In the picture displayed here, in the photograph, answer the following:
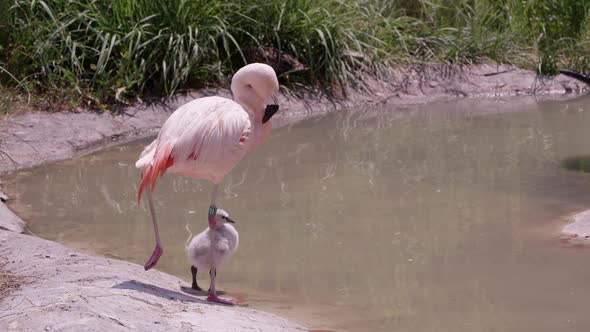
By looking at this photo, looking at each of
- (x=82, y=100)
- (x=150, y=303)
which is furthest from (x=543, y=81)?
(x=150, y=303)

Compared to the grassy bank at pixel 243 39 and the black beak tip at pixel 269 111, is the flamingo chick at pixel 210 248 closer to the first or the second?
the black beak tip at pixel 269 111

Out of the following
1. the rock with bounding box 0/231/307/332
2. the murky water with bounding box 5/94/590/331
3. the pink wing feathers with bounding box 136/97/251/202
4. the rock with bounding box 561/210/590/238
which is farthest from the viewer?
the rock with bounding box 561/210/590/238

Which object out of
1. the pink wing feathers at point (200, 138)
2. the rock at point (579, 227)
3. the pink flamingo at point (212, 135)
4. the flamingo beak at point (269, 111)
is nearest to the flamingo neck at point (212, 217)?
the pink flamingo at point (212, 135)

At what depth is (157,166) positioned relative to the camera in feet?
13.5

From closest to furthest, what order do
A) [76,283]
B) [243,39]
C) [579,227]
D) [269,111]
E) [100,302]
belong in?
1. [100,302]
2. [76,283]
3. [269,111]
4. [579,227]
5. [243,39]

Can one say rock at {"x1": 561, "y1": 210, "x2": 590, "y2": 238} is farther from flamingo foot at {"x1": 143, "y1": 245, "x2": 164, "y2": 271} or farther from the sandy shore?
flamingo foot at {"x1": 143, "y1": 245, "x2": 164, "y2": 271}

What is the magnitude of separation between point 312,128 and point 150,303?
5.06 meters

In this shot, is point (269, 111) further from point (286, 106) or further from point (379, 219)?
point (286, 106)

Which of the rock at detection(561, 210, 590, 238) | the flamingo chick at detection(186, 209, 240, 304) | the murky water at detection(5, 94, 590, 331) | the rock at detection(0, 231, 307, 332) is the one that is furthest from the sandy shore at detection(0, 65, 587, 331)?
the rock at detection(561, 210, 590, 238)

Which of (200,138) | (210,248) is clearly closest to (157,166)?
(200,138)

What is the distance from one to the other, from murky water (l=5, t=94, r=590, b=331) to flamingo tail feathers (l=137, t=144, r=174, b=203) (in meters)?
0.84

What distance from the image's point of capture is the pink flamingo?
13.9 ft

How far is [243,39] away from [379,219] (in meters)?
4.33

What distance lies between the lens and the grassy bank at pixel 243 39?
8539mm
